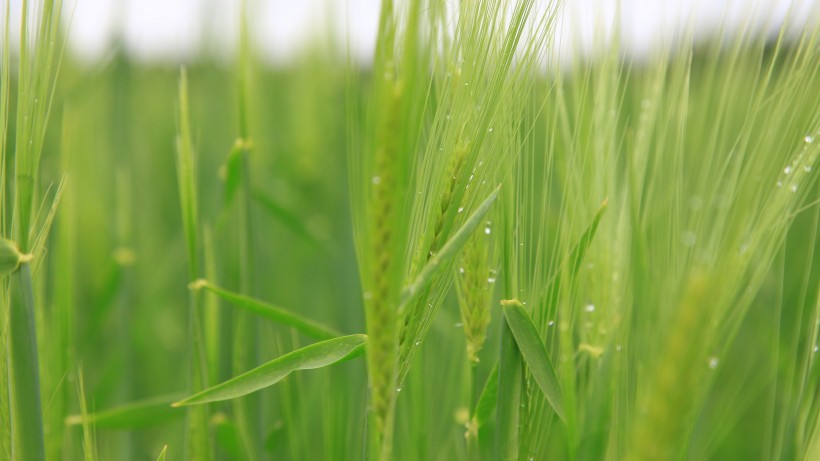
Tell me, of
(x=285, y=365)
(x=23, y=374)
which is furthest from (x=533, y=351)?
(x=23, y=374)

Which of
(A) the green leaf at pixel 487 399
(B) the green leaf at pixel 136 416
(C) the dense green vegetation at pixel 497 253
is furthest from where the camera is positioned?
(B) the green leaf at pixel 136 416

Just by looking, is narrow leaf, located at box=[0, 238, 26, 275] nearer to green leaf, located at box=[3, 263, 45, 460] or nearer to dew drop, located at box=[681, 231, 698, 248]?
green leaf, located at box=[3, 263, 45, 460]

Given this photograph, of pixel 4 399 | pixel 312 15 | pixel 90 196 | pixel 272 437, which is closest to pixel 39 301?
pixel 4 399

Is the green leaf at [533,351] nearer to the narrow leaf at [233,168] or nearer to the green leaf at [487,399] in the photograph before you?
the green leaf at [487,399]

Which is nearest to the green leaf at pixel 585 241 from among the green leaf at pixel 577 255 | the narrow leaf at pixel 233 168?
the green leaf at pixel 577 255

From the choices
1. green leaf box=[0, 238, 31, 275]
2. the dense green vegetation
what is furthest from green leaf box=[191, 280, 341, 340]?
green leaf box=[0, 238, 31, 275]
